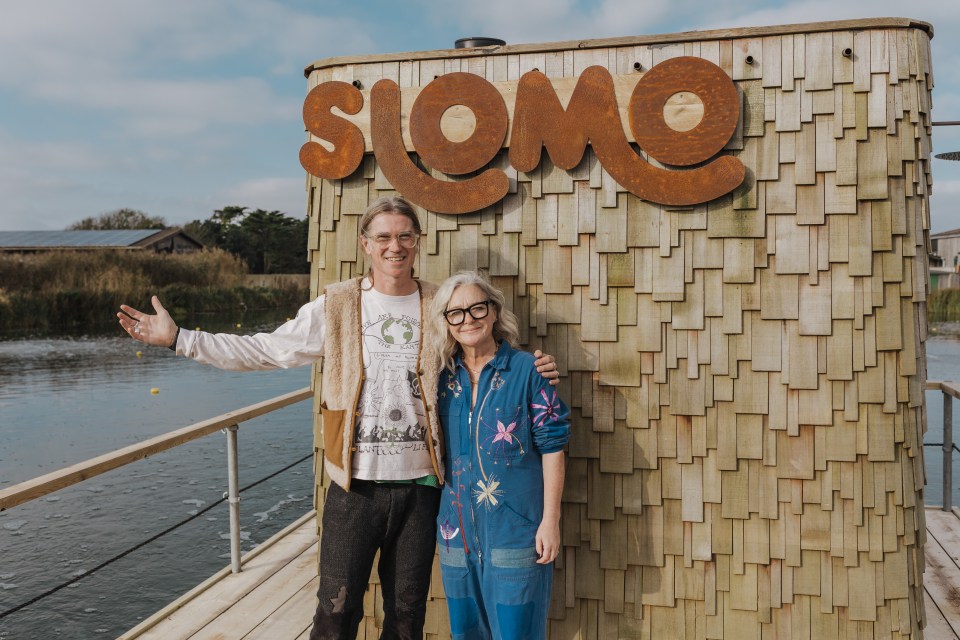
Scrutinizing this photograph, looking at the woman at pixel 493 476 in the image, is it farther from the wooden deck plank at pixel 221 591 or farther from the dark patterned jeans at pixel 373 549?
the wooden deck plank at pixel 221 591

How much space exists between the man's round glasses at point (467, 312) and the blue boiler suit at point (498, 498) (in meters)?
0.12

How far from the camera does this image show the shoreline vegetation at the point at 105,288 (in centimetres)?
2153

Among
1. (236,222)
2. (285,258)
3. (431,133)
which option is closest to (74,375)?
(431,133)

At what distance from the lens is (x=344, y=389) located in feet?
6.51

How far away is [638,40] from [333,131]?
109 centimetres

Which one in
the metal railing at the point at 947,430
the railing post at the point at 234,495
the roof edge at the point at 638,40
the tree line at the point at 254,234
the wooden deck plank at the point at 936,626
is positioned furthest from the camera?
the tree line at the point at 254,234

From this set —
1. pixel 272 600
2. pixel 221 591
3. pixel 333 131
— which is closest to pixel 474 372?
pixel 333 131

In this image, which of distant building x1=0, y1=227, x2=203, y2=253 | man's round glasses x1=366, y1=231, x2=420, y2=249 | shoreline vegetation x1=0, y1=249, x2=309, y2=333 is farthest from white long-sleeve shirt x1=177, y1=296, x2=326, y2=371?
distant building x1=0, y1=227, x2=203, y2=253

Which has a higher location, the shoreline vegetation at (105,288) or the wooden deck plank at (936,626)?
the shoreline vegetation at (105,288)

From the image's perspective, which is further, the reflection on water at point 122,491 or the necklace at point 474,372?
the reflection on water at point 122,491

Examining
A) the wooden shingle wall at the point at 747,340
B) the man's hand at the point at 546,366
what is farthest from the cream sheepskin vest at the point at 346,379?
the wooden shingle wall at the point at 747,340

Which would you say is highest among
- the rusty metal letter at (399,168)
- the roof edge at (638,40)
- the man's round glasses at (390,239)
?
the roof edge at (638,40)

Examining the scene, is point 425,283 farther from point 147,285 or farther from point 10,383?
point 147,285

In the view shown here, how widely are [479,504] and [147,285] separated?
981 inches
